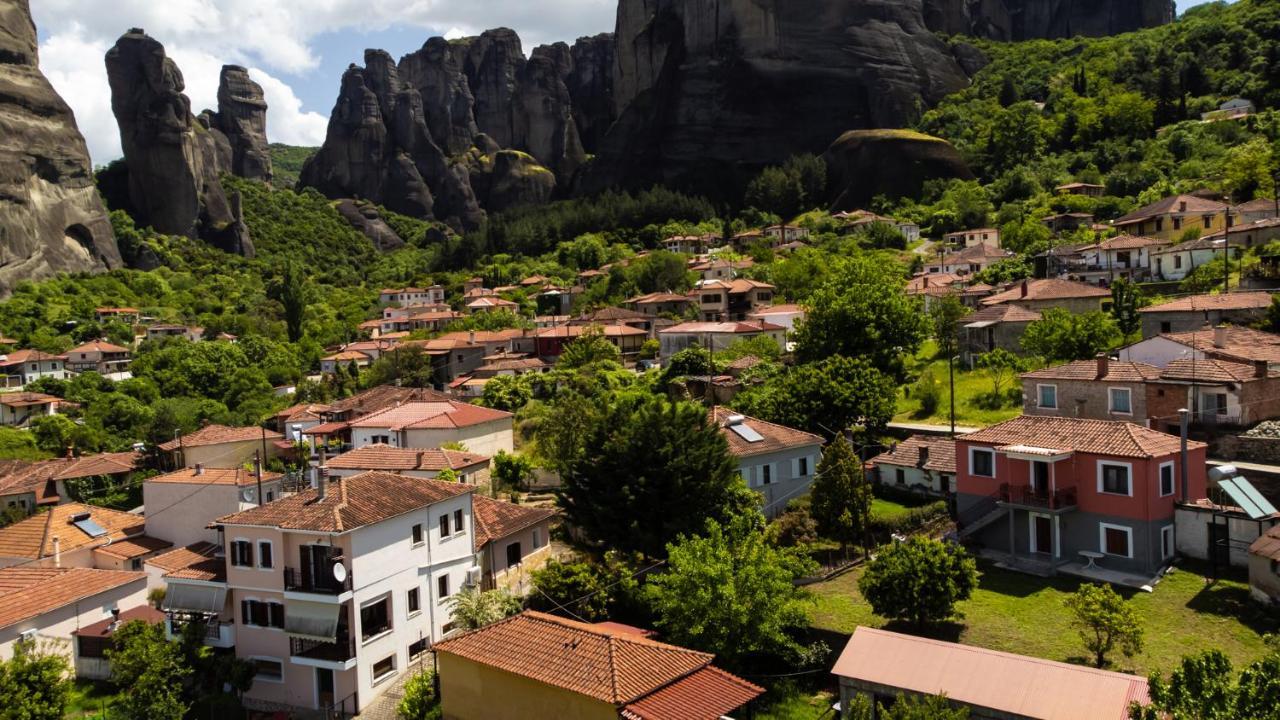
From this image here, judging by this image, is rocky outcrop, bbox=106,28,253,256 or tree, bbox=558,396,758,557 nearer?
tree, bbox=558,396,758,557

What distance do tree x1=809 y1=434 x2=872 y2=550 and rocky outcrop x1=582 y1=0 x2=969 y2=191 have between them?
94.8 meters

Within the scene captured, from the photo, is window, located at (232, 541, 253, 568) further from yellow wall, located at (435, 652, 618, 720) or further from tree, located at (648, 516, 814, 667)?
tree, located at (648, 516, 814, 667)

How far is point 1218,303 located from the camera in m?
40.2

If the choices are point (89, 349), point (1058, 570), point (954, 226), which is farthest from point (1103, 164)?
point (89, 349)

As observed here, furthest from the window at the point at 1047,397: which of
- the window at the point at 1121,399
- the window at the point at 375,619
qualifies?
the window at the point at 375,619

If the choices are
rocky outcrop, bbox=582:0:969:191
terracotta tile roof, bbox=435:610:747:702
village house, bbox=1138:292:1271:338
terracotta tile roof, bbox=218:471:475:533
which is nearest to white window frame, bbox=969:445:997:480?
terracotta tile roof, bbox=435:610:747:702

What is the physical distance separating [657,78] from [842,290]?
294 ft

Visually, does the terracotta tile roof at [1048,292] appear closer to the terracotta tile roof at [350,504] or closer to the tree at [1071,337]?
the tree at [1071,337]

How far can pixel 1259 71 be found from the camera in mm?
100375

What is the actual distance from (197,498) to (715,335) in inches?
1220

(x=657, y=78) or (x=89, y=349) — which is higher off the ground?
(x=657, y=78)

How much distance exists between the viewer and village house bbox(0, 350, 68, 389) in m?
77.8

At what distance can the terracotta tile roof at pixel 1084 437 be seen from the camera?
1029 inches

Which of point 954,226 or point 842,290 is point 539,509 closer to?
point 842,290
